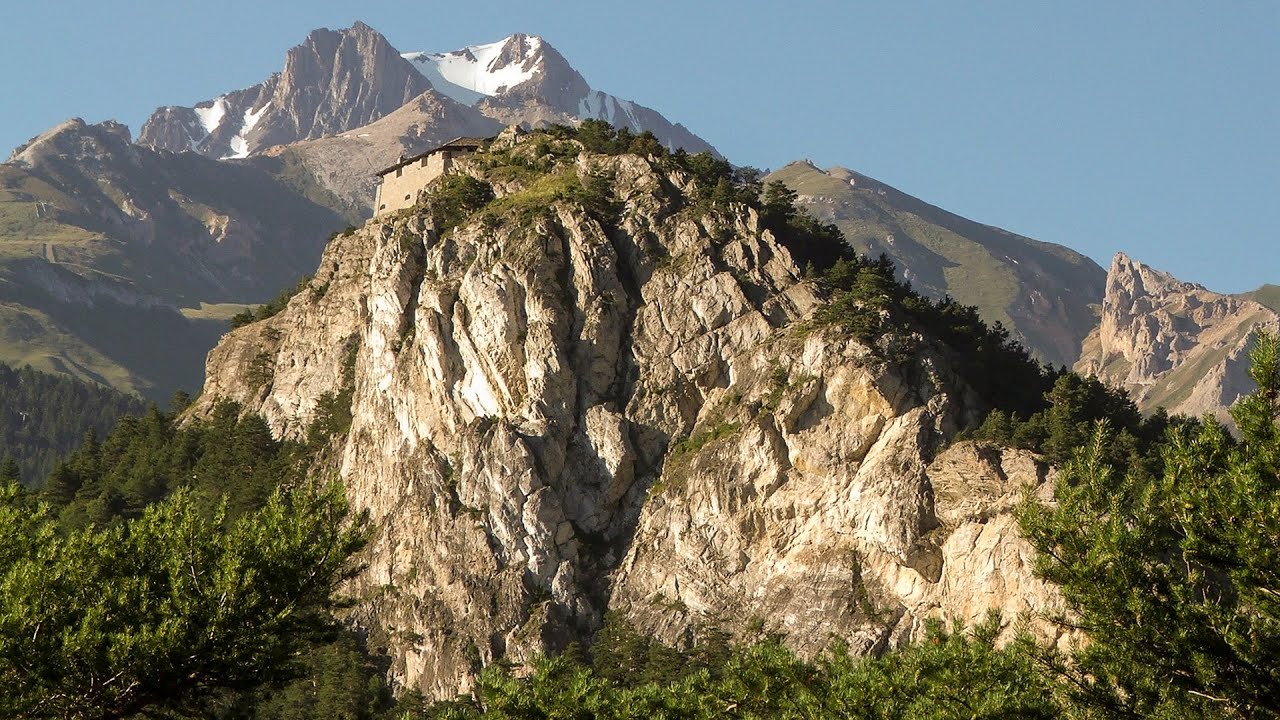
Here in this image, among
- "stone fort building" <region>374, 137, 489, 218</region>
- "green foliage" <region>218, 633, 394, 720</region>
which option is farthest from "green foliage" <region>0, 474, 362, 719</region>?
"stone fort building" <region>374, 137, 489, 218</region>

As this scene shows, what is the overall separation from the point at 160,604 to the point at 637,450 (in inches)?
2699

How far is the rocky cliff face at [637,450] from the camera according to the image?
328ft

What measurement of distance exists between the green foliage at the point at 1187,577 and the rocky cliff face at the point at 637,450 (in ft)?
167

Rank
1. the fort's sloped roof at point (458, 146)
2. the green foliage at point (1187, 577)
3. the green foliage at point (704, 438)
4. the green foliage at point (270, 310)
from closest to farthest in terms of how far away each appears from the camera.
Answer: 1. the green foliage at point (1187, 577)
2. the green foliage at point (704, 438)
3. the fort's sloped roof at point (458, 146)
4. the green foliage at point (270, 310)

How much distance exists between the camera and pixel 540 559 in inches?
4296

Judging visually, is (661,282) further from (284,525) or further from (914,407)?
(284,525)

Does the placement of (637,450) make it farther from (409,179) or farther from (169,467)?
(169,467)

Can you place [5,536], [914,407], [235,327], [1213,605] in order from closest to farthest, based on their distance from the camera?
1. [1213,605]
2. [5,536]
3. [914,407]
4. [235,327]

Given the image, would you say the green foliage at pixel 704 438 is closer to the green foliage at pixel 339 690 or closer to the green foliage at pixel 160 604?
the green foliage at pixel 339 690

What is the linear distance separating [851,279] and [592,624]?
30.3 m

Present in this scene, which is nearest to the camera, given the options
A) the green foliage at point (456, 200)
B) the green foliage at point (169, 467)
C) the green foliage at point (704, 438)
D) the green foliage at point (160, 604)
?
the green foliage at point (160, 604)

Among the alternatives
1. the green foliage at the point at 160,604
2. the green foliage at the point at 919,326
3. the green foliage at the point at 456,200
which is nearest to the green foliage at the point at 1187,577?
the green foliage at the point at 160,604

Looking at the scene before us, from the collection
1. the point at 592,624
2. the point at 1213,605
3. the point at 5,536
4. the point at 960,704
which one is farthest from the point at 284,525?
the point at 592,624

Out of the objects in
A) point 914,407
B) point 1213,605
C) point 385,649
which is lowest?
point 385,649
